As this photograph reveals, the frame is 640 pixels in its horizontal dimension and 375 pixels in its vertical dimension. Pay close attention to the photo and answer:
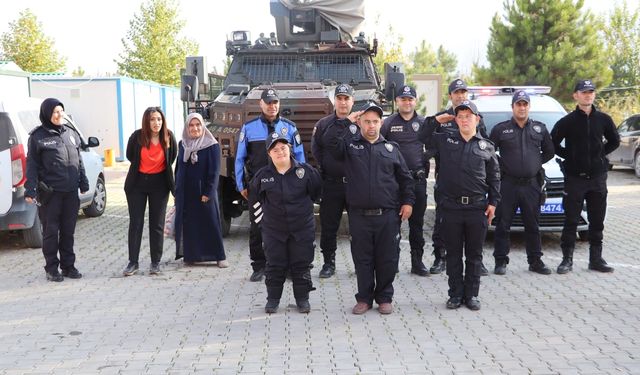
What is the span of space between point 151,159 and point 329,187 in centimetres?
188

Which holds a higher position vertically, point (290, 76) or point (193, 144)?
point (290, 76)

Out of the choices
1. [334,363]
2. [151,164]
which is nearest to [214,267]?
[151,164]

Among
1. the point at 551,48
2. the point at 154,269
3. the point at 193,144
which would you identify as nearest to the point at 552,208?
the point at 193,144

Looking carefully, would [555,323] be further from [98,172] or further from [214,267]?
[98,172]

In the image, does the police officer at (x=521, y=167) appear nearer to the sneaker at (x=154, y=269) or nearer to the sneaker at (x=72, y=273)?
the sneaker at (x=154, y=269)

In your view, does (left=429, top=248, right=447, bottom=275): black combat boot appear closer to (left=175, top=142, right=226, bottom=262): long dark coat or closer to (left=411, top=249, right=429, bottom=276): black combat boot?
(left=411, top=249, right=429, bottom=276): black combat boot

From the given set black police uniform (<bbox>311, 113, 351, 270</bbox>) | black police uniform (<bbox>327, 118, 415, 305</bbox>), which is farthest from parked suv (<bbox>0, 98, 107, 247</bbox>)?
black police uniform (<bbox>327, 118, 415, 305</bbox>)

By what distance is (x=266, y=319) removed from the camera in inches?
241

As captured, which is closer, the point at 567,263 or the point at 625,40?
the point at 567,263

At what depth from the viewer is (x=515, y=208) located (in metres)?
7.64

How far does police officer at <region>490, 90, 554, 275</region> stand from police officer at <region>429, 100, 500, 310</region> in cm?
127

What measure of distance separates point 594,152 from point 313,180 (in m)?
3.11

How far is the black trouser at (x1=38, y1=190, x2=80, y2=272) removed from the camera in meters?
7.56

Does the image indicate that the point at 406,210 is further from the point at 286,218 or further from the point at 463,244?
the point at 286,218
